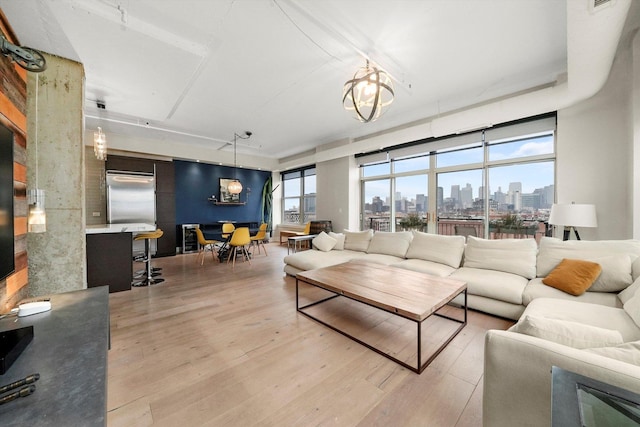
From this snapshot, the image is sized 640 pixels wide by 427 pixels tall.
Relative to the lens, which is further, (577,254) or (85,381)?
(577,254)

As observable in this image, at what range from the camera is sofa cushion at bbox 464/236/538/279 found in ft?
9.68

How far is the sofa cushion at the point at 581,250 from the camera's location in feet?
7.98

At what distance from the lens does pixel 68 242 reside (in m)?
2.40

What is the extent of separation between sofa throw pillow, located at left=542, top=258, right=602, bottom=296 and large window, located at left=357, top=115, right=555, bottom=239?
1949mm

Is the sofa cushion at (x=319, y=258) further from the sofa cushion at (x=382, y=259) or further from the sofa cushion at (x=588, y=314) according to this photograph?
the sofa cushion at (x=588, y=314)

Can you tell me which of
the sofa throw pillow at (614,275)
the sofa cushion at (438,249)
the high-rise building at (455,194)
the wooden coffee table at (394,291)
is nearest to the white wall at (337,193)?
the high-rise building at (455,194)

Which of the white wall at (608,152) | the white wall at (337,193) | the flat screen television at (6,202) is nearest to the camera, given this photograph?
the flat screen television at (6,202)

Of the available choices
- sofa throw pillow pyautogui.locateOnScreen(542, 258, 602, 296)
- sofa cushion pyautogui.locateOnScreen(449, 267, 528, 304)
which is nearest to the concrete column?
sofa cushion pyautogui.locateOnScreen(449, 267, 528, 304)

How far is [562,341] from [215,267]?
18.0ft

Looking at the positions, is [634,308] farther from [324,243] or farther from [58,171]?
[58,171]

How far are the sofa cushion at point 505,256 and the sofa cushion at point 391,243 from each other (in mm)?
926

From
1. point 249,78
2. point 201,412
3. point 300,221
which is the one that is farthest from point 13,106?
point 300,221

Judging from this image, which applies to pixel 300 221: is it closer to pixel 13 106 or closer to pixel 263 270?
pixel 263 270

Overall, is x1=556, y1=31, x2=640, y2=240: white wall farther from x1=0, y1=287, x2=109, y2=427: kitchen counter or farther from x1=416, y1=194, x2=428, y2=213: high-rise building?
x1=0, y1=287, x2=109, y2=427: kitchen counter
